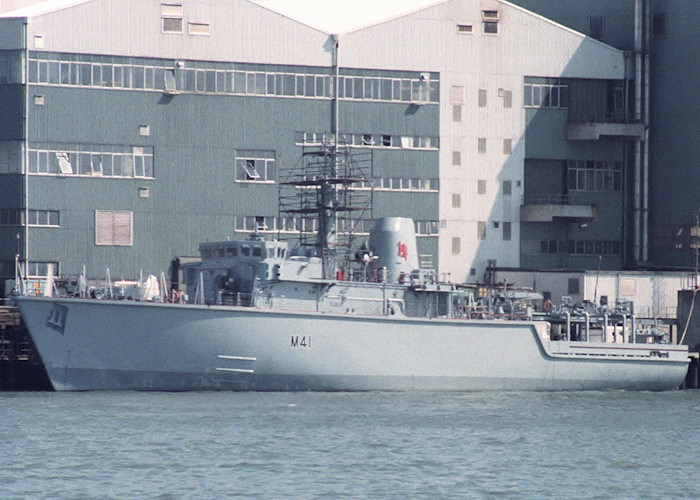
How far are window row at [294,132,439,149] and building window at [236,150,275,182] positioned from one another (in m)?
1.67

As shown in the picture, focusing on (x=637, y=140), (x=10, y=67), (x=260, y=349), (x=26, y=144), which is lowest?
(x=260, y=349)

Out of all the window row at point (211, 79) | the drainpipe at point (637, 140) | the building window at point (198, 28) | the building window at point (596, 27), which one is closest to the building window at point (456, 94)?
the window row at point (211, 79)

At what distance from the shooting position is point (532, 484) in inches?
1239

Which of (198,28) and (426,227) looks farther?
(426,227)

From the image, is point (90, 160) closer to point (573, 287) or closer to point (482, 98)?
point (482, 98)

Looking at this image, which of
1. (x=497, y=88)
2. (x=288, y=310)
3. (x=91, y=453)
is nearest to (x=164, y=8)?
(x=497, y=88)

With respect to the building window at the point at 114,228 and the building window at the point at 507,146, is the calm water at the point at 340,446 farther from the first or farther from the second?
the building window at the point at 507,146

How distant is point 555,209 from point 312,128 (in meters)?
13.4

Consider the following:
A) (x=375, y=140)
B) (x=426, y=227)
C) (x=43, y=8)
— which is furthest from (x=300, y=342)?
(x=43, y=8)

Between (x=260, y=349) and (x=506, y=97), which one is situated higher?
(x=506, y=97)

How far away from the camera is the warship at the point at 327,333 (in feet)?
147

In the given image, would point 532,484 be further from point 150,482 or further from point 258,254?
point 258,254

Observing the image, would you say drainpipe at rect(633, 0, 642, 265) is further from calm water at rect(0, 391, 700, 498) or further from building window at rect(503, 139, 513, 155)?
calm water at rect(0, 391, 700, 498)

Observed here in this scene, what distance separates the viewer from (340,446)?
35.4 metres
